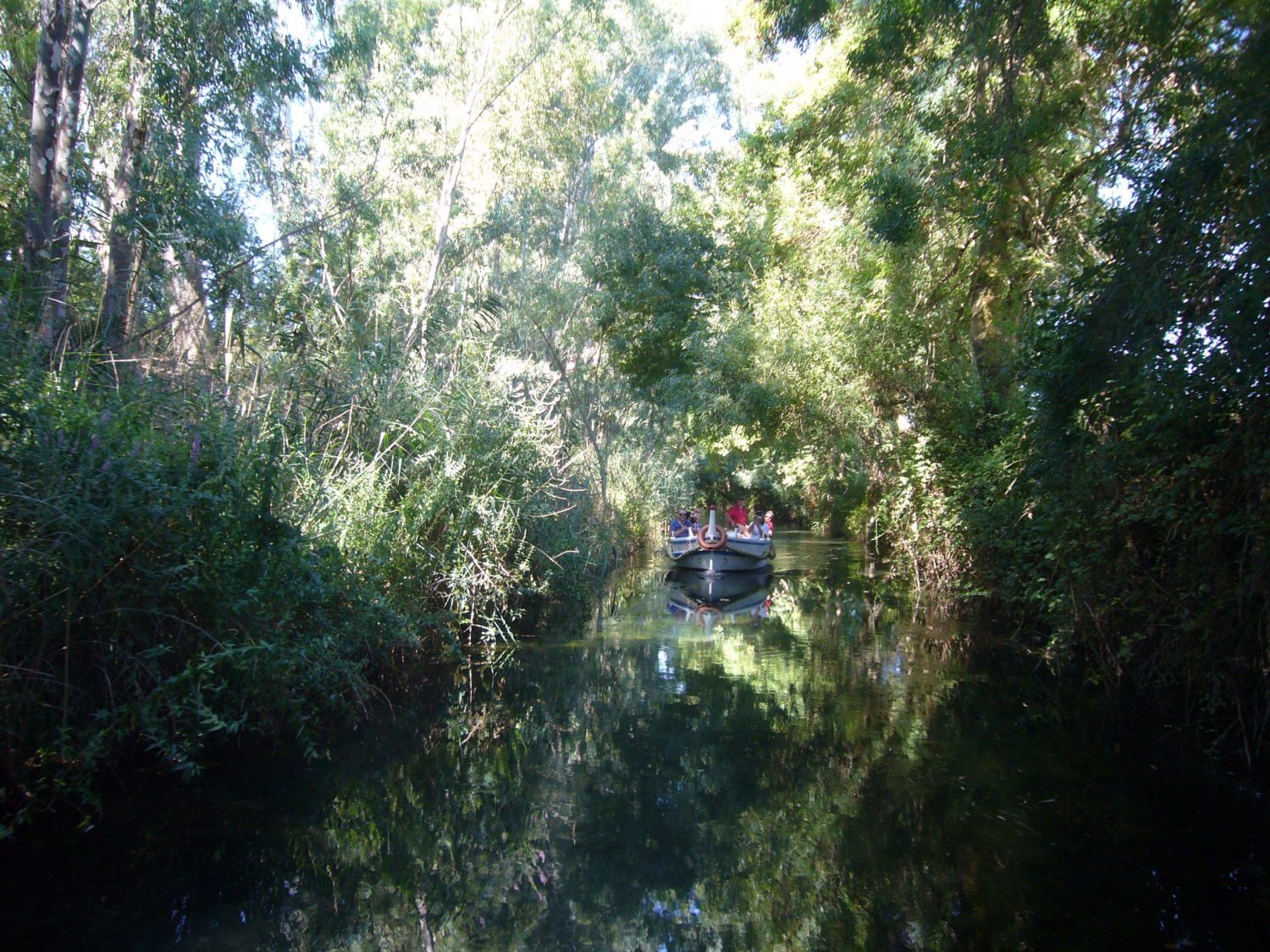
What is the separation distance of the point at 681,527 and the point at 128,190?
15849mm

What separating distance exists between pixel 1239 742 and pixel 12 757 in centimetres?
803

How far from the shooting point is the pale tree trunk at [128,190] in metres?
8.68

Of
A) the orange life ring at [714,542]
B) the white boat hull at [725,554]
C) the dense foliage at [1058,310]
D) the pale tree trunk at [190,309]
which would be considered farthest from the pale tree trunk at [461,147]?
the white boat hull at [725,554]

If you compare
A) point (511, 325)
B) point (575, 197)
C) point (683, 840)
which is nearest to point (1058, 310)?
point (683, 840)

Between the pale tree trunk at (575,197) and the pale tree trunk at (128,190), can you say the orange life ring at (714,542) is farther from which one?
the pale tree trunk at (128,190)

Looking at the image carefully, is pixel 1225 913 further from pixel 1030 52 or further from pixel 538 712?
pixel 1030 52

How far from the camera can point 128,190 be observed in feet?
32.4

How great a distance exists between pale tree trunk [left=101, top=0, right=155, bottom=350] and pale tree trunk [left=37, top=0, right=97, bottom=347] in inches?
18.6

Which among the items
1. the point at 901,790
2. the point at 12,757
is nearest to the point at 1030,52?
the point at 901,790

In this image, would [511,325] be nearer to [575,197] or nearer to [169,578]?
[575,197]

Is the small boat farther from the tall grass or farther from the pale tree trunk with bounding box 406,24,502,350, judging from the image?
the tall grass

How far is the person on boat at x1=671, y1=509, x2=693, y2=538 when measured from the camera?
22.8 meters

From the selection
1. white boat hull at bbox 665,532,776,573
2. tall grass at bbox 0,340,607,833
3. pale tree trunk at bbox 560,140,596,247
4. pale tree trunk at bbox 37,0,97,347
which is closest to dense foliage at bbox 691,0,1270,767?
white boat hull at bbox 665,532,776,573

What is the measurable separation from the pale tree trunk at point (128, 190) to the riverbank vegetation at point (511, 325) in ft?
0.23
